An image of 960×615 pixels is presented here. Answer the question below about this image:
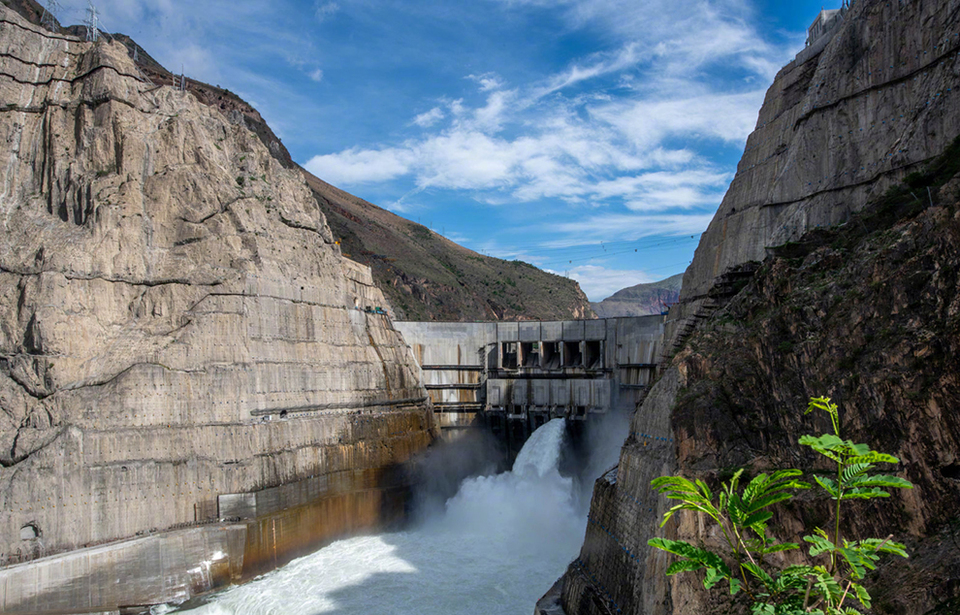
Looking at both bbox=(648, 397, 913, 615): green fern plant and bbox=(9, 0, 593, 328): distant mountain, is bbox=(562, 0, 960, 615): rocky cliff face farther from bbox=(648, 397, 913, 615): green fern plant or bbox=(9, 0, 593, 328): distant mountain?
bbox=(9, 0, 593, 328): distant mountain

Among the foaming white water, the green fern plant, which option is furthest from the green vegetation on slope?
the foaming white water

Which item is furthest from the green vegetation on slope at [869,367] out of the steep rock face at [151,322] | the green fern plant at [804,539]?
the steep rock face at [151,322]

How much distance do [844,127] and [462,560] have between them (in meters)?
19.9

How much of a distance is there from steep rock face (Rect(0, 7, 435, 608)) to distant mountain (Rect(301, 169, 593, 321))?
2488 centimetres

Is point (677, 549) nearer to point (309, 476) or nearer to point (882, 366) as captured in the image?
point (882, 366)

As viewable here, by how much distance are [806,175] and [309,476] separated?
20808mm

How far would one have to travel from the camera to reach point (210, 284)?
24203 mm

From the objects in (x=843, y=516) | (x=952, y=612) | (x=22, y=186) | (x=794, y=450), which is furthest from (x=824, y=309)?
(x=22, y=186)

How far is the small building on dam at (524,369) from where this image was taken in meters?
32.3

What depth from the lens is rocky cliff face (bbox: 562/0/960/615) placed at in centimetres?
888

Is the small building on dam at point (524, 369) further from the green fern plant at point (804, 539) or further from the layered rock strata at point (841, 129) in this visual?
the green fern plant at point (804, 539)

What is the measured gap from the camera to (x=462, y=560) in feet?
80.6

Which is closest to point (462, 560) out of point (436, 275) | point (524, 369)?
point (524, 369)

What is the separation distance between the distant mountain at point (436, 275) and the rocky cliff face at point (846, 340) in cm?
3781
